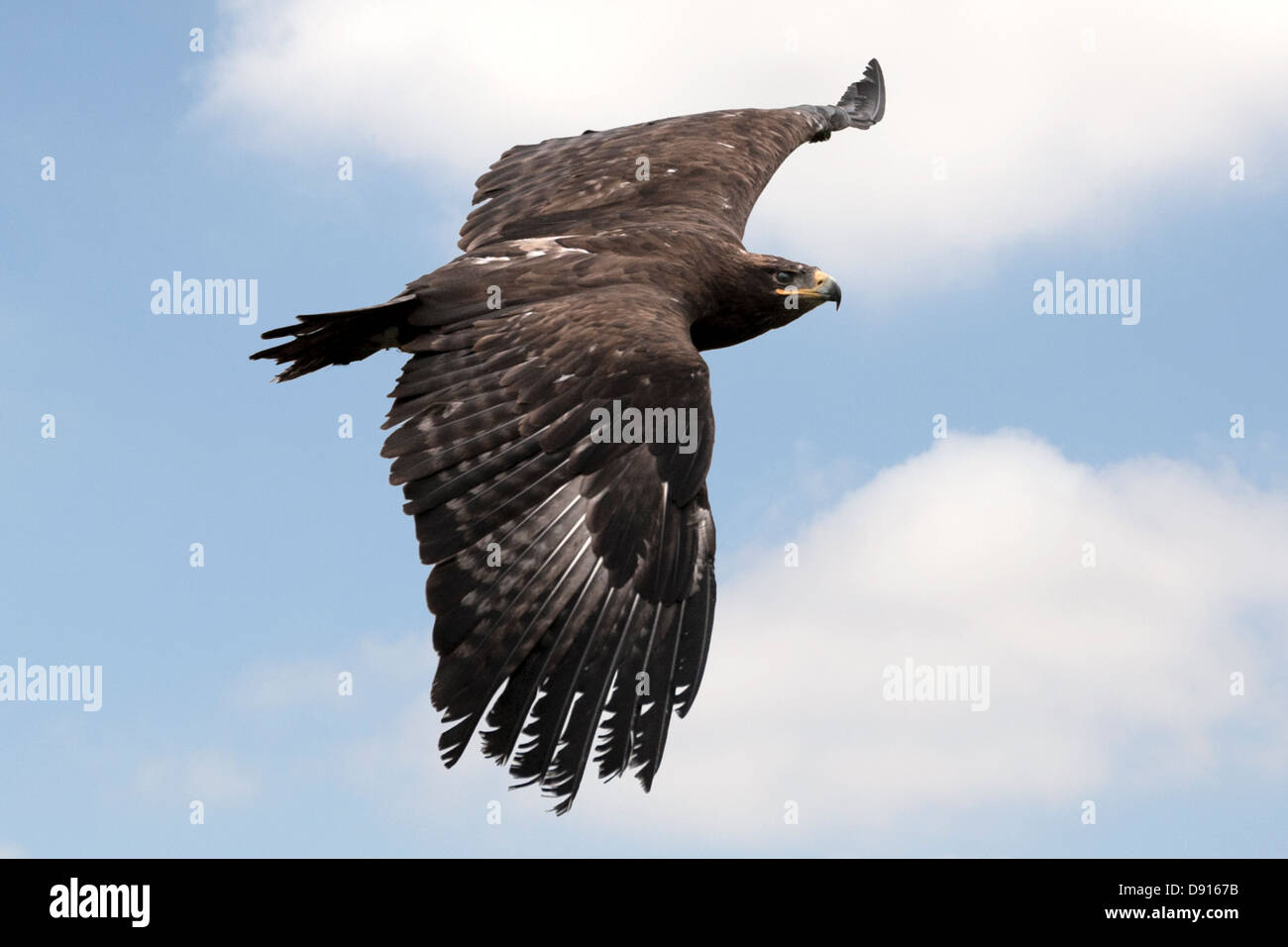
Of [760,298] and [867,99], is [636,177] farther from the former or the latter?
[867,99]

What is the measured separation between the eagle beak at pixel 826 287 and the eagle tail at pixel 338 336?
2.88 meters

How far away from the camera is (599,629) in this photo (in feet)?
25.5

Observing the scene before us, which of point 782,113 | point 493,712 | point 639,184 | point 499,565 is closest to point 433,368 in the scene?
point 499,565

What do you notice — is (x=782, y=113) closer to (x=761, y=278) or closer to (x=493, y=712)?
(x=761, y=278)

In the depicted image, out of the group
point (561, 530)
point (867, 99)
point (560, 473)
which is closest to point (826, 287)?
point (560, 473)

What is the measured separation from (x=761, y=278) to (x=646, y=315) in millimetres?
1709

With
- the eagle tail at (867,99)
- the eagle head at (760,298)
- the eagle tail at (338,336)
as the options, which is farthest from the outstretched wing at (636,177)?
the eagle tail at (338,336)

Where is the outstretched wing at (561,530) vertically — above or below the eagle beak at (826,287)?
below

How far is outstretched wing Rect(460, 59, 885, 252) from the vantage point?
1120 cm

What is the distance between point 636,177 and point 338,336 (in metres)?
3.22

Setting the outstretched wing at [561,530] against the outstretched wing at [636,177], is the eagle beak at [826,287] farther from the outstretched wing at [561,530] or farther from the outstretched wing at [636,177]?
the outstretched wing at [561,530]

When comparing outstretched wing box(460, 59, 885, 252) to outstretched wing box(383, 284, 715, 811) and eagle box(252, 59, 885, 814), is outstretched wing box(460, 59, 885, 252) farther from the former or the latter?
outstretched wing box(383, 284, 715, 811)

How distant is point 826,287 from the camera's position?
10.7 meters

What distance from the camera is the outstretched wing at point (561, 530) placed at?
7.52 m
